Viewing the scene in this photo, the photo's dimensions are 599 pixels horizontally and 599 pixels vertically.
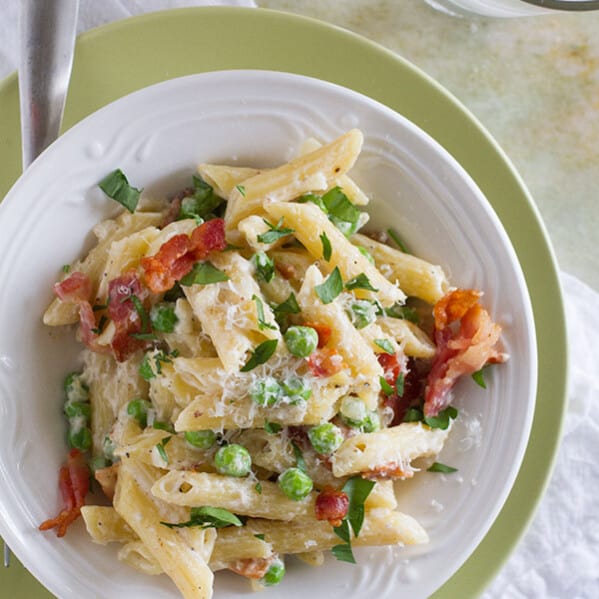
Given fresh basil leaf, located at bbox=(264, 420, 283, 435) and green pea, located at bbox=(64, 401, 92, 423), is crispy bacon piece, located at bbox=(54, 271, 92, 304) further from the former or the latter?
fresh basil leaf, located at bbox=(264, 420, 283, 435)

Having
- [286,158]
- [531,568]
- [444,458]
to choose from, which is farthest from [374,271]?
[531,568]

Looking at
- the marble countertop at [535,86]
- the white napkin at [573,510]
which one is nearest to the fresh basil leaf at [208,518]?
the white napkin at [573,510]

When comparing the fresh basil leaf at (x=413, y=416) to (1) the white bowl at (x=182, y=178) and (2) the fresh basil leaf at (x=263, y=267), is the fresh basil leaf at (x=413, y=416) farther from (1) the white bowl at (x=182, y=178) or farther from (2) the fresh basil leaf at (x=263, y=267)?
(2) the fresh basil leaf at (x=263, y=267)

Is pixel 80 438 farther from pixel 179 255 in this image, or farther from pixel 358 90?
pixel 358 90

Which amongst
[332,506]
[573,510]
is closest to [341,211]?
[332,506]

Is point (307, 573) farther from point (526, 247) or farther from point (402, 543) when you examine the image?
point (526, 247)

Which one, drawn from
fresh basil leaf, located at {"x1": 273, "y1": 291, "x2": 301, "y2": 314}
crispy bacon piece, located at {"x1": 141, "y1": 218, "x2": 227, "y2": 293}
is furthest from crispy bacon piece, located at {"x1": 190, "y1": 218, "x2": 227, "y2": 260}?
A: fresh basil leaf, located at {"x1": 273, "y1": 291, "x2": 301, "y2": 314}
